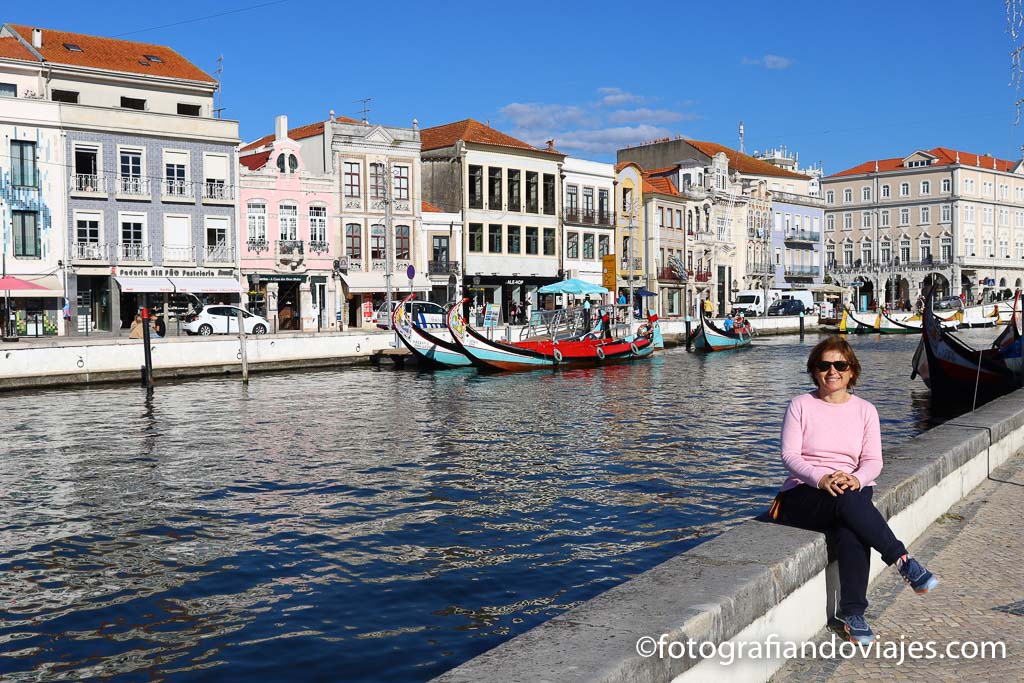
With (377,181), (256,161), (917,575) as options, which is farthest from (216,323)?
(917,575)

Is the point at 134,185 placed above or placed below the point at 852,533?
above

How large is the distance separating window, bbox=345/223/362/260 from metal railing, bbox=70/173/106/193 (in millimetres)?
12596

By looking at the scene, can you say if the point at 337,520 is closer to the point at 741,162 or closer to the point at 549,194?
the point at 549,194

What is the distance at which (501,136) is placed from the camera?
6312 cm

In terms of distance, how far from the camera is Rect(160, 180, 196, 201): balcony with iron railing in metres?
47.5

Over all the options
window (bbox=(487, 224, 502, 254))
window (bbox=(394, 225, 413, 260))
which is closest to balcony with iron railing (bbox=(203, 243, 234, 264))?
window (bbox=(394, 225, 413, 260))

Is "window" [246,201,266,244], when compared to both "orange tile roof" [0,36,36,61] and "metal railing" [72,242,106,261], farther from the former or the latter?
"orange tile roof" [0,36,36,61]

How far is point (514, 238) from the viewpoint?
62.0m

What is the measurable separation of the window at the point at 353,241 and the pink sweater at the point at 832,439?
49033 millimetres

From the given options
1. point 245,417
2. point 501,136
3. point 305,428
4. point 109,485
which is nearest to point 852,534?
point 109,485

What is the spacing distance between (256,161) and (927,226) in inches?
2913

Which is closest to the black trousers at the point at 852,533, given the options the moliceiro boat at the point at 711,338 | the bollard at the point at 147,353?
the bollard at the point at 147,353

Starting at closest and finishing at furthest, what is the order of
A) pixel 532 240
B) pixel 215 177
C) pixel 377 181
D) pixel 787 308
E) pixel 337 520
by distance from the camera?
pixel 337 520
pixel 215 177
pixel 377 181
pixel 532 240
pixel 787 308

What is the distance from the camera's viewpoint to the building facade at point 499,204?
5941 centimetres
